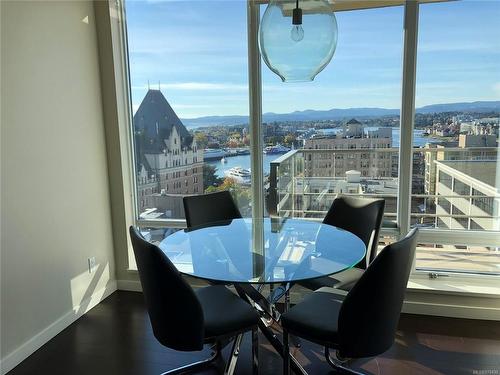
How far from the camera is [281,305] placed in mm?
3369

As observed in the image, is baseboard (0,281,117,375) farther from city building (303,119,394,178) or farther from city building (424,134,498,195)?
city building (424,134,498,195)

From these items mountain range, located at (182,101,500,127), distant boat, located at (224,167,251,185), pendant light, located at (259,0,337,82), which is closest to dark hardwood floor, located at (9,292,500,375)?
distant boat, located at (224,167,251,185)

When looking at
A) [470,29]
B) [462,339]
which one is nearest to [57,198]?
[462,339]

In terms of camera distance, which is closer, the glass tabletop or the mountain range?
the glass tabletop

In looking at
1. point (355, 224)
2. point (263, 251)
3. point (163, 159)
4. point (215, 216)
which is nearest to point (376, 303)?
point (263, 251)

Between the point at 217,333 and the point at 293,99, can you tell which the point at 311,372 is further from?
the point at 293,99

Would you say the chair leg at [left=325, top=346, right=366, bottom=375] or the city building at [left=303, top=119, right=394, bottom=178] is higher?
the city building at [left=303, top=119, right=394, bottom=178]

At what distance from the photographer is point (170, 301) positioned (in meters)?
1.96

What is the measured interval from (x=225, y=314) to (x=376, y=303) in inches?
30.0

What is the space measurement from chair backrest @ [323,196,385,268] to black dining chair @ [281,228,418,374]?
82 centimetres

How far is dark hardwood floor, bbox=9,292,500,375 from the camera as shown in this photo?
8.29 feet

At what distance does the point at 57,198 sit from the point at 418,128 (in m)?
2.66

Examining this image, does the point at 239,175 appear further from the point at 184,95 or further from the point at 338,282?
the point at 338,282

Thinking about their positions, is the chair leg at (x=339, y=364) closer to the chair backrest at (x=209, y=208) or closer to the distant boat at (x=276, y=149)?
the chair backrest at (x=209, y=208)
